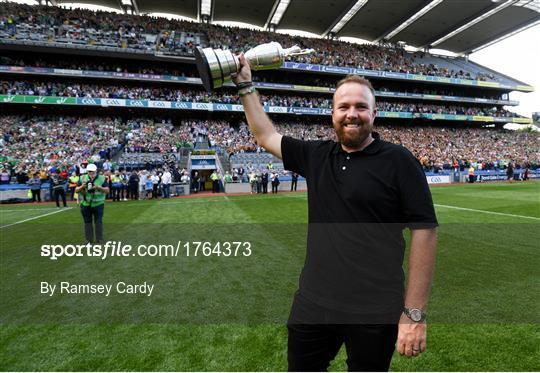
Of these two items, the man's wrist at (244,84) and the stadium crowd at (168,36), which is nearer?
the man's wrist at (244,84)

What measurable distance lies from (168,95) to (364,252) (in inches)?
1589

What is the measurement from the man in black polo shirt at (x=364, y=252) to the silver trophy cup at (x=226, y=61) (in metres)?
0.73

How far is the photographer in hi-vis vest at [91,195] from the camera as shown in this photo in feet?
24.3

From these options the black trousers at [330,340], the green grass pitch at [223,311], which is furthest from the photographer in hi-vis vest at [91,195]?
the black trousers at [330,340]

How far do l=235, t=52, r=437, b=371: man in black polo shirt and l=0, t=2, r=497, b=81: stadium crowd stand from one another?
1514 inches

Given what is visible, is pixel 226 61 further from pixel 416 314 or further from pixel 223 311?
pixel 223 311

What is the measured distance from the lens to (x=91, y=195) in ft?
24.9

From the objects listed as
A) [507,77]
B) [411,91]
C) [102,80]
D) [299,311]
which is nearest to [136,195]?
[299,311]

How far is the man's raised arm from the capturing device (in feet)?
7.61

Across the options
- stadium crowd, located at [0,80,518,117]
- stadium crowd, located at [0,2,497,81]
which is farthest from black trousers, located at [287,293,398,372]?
stadium crowd, located at [0,2,497,81]

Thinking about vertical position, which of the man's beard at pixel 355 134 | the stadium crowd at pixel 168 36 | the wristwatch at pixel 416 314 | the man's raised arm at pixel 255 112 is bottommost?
the wristwatch at pixel 416 314

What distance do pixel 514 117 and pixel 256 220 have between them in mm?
61079

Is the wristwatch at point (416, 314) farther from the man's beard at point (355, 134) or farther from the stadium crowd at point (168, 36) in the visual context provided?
the stadium crowd at point (168, 36)

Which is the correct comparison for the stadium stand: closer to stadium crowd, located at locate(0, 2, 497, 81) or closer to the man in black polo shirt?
stadium crowd, located at locate(0, 2, 497, 81)
